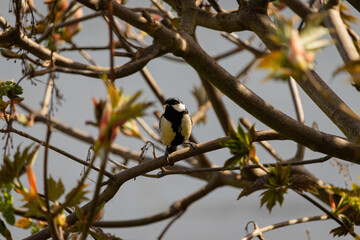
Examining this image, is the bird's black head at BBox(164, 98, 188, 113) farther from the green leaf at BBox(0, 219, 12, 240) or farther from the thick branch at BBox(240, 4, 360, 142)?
the green leaf at BBox(0, 219, 12, 240)

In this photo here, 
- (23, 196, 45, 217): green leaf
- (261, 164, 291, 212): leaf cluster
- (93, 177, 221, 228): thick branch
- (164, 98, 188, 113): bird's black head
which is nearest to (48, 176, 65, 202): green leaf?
(23, 196, 45, 217): green leaf

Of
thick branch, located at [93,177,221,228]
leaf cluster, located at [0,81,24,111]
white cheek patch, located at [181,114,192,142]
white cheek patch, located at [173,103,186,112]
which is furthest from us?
white cheek patch, located at [173,103,186,112]

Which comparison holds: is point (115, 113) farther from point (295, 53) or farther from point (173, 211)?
point (173, 211)

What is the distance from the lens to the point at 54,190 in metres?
1.02

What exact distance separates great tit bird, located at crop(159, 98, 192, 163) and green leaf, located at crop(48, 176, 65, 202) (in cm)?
188

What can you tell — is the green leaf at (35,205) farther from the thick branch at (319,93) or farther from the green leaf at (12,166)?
the thick branch at (319,93)

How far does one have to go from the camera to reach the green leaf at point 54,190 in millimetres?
1011

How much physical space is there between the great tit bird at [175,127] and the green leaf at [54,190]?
1878 mm

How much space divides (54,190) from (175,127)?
1943mm

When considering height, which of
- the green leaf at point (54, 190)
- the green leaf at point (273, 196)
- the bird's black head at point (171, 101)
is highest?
the bird's black head at point (171, 101)

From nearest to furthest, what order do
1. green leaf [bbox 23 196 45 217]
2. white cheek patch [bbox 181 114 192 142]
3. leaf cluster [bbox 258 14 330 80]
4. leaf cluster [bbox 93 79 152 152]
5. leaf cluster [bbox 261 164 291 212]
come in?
1. leaf cluster [bbox 258 14 330 80]
2. leaf cluster [bbox 93 79 152 152]
3. green leaf [bbox 23 196 45 217]
4. leaf cluster [bbox 261 164 291 212]
5. white cheek patch [bbox 181 114 192 142]

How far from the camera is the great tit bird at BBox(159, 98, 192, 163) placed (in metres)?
2.93

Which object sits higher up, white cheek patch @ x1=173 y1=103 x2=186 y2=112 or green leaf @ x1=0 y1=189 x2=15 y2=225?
white cheek patch @ x1=173 y1=103 x2=186 y2=112

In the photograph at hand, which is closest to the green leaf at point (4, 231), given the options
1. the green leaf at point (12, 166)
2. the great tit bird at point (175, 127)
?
the green leaf at point (12, 166)
